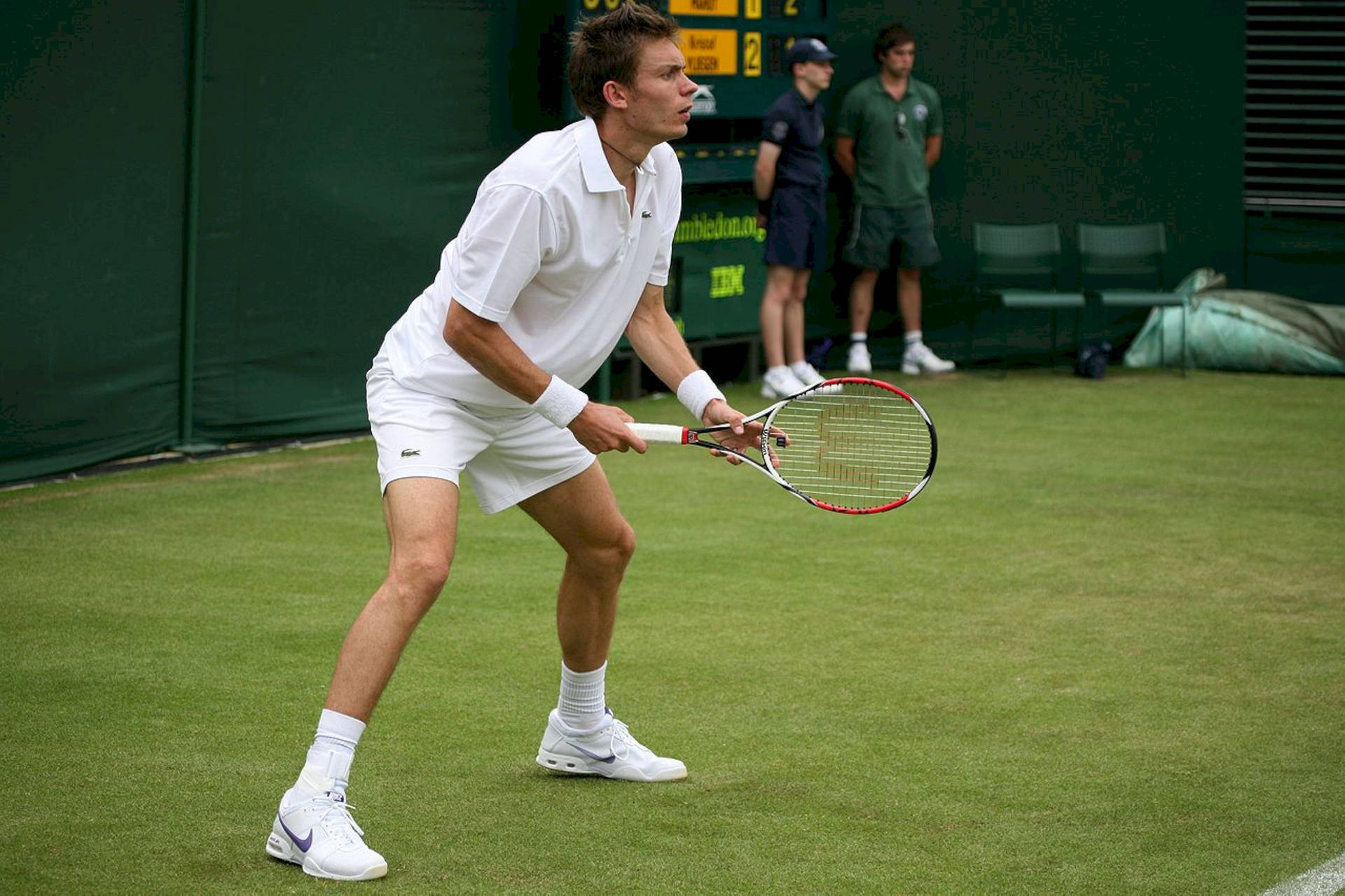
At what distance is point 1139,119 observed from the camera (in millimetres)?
13570

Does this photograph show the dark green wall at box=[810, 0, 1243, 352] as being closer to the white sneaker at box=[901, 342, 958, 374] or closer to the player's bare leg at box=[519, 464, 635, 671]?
the white sneaker at box=[901, 342, 958, 374]

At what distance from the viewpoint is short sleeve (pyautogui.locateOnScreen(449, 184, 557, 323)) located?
157 inches

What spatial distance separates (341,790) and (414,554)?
546 millimetres

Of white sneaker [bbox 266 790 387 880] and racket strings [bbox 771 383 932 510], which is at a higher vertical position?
racket strings [bbox 771 383 932 510]

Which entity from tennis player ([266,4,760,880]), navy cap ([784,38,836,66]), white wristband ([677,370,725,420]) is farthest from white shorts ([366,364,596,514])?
navy cap ([784,38,836,66])

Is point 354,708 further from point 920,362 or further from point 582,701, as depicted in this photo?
point 920,362

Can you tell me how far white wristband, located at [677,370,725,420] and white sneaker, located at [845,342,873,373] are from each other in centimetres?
812

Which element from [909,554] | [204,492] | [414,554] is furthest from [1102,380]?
[414,554]

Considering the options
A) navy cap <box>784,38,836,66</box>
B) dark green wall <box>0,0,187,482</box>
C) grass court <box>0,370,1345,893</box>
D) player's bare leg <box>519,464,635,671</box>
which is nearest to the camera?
grass court <box>0,370,1345,893</box>

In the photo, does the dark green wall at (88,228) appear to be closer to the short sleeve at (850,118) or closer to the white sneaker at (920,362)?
the short sleeve at (850,118)

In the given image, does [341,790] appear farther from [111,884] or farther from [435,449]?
[435,449]

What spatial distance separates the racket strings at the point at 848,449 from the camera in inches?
216

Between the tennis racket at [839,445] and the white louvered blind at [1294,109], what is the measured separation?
7394 mm

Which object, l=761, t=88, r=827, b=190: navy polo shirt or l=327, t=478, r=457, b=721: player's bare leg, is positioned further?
l=761, t=88, r=827, b=190: navy polo shirt
